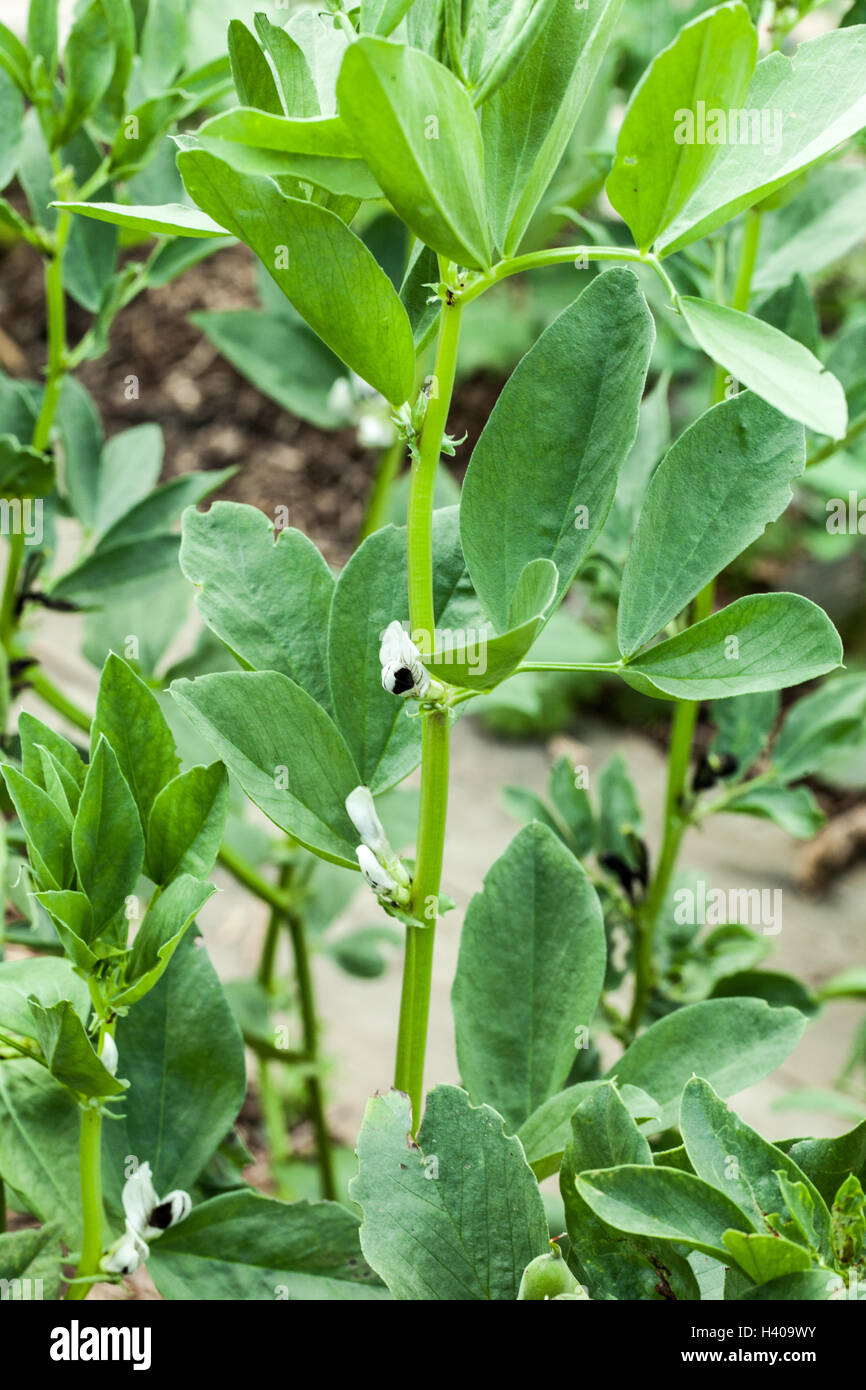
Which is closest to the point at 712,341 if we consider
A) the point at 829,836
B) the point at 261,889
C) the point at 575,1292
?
the point at 575,1292

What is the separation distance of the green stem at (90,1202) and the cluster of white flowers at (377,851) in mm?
113

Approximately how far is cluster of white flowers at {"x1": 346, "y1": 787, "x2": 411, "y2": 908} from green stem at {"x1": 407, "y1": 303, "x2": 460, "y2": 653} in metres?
0.06

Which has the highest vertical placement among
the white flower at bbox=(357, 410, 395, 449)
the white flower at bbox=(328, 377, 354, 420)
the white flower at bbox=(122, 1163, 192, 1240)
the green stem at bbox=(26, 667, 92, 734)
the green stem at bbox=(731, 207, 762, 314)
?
the white flower at bbox=(328, 377, 354, 420)

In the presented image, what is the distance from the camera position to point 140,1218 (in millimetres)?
432

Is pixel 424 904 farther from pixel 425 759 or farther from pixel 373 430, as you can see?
pixel 373 430

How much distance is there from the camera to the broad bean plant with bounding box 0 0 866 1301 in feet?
1.07

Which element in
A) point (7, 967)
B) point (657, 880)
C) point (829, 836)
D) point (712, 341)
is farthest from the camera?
point (829, 836)

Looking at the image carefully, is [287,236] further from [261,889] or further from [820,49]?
[261,889]

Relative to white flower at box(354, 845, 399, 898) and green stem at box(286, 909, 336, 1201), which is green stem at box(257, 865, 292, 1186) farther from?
white flower at box(354, 845, 399, 898)

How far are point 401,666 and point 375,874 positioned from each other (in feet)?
0.23

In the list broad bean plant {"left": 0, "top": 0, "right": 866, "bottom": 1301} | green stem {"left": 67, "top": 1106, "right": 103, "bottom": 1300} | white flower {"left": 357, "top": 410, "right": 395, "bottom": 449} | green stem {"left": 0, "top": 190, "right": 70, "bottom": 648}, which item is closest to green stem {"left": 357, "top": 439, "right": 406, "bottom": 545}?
white flower {"left": 357, "top": 410, "right": 395, "bottom": 449}

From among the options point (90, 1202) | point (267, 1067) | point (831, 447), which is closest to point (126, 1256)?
point (90, 1202)

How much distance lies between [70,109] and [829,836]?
1312 mm
